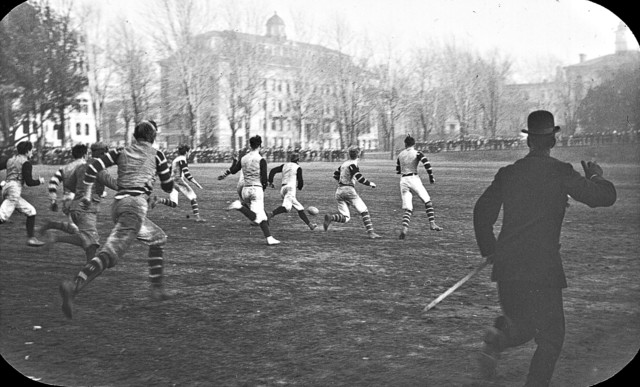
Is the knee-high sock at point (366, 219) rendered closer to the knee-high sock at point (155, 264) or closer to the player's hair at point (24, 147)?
the knee-high sock at point (155, 264)

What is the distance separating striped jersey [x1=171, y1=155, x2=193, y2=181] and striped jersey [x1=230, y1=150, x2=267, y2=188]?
1.32 ft

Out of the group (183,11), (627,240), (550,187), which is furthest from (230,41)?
(627,240)

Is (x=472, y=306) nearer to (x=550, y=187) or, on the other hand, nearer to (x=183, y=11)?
(x=550, y=187)

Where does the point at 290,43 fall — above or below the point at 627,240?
above

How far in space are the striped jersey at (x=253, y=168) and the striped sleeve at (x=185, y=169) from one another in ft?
1.27

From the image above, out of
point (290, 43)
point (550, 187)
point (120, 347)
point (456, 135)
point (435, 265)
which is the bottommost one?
point (120, 347)

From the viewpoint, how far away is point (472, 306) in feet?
16.3

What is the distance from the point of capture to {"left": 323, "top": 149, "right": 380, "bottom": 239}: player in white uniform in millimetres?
5527

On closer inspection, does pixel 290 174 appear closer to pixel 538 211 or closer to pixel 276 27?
pixel 276 27

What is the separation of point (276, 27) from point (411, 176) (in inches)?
68.5

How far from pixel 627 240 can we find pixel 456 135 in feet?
5.34

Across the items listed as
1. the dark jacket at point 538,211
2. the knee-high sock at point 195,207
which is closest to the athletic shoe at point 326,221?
the knee-high sock at point 195,207

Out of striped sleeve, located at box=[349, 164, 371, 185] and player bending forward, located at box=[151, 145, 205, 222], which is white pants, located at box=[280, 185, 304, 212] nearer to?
striped sleeve, located at box=[349, 164, 371, 185]

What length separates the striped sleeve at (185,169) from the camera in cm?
544
